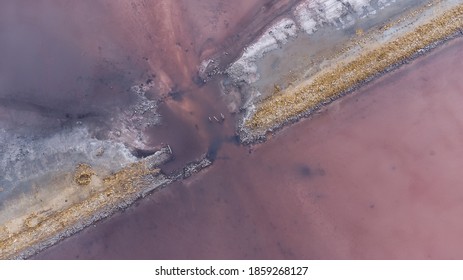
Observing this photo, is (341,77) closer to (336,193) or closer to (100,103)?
(336,193)

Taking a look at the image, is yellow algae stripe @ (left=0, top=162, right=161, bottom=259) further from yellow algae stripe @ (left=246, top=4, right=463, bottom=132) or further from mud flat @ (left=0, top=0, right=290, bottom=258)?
yellow algae stripe @ (left=246, top=4, right=463, bottom=132)

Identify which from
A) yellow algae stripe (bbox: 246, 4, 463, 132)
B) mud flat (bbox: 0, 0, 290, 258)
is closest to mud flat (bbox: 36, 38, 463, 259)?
yellow algae stripe (bbox: 246, 4, 463, 132)

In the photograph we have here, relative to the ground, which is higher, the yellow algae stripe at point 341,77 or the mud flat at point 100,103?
the mud flat at point 100,103

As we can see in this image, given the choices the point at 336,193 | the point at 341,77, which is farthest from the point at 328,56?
the point at 336,193

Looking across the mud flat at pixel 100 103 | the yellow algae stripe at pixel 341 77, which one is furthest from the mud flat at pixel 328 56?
the mud flat at pixel 100 103

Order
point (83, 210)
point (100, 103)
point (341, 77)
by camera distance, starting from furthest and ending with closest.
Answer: point (100, 103) < point (341, 77) < point (83, 210)

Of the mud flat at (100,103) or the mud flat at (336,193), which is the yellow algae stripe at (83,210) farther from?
the mud flat at (336,193)

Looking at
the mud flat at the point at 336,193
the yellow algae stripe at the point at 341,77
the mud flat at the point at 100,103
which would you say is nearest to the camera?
the mud flat at the point at 336,193
